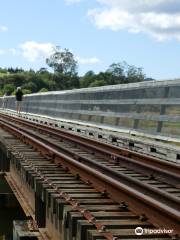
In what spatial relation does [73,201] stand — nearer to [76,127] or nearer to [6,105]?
[76,127]

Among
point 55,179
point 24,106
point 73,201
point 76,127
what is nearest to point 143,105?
point 76,127

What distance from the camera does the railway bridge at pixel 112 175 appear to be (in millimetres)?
6633

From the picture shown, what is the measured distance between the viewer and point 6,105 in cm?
7512

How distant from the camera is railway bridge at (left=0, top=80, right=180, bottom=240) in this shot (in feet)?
21.8

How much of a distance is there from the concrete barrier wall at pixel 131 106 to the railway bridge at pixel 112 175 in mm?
31

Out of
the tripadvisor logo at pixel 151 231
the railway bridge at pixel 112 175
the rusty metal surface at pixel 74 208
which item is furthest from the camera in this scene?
the railway bridge at pixel 112 175

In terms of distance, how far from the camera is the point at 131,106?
837 inches

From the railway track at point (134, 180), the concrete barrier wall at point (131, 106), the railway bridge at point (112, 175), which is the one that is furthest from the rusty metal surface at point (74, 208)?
the concrete barrier wall at point (131, 106)

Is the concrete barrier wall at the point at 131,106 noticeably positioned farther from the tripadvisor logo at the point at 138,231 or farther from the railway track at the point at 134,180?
the tripadvisor logo at the point at 138,231

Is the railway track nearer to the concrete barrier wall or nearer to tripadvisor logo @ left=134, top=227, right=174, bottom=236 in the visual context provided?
tripadvisor logo @ left=134, top=227, right=174, bottom=236

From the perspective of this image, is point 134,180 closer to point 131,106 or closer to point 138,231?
point 138,231

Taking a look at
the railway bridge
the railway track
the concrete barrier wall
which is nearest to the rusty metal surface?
the railway bridge

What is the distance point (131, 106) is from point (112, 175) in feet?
35.5

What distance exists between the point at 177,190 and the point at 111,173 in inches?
63.3
